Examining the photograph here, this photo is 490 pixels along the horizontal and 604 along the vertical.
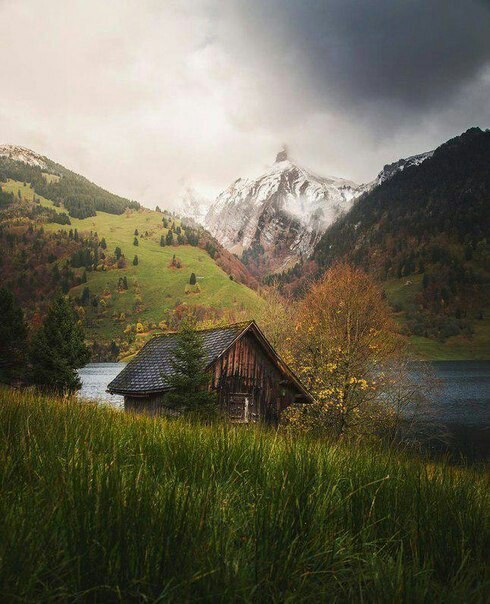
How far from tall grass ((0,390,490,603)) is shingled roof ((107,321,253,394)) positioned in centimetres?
1869

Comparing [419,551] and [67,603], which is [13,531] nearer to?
[67,603]

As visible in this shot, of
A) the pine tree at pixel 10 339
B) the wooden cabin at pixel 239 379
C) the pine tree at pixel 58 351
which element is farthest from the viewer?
the pine tree at pixel 10 339

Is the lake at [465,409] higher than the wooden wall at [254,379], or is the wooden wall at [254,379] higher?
the wooden wall at [254,379]

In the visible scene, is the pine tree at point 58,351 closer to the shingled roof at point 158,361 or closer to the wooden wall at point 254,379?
the shingled roof at point 158,361

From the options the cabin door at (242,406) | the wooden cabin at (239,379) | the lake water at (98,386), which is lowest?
the lake water at (98,386)

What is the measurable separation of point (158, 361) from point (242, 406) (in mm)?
6051

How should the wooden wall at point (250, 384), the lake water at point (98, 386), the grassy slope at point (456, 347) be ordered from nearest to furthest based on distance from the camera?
the wooden wall at point (250, 384) → the lake water at point (98, 386) → the grassy slope at point (456, 347)

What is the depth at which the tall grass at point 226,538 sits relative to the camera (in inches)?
68.5

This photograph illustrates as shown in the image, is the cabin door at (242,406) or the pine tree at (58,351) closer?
the cabin door at (242,406)

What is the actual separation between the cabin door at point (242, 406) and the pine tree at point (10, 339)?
30777mm

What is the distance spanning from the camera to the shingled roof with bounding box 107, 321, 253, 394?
77.7ft

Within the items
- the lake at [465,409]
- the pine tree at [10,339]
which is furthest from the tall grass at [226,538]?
the pine tree at [10,339]

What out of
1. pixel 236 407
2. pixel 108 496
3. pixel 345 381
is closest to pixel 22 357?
pixel 236 407

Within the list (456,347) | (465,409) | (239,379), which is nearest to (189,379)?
(239,379)
